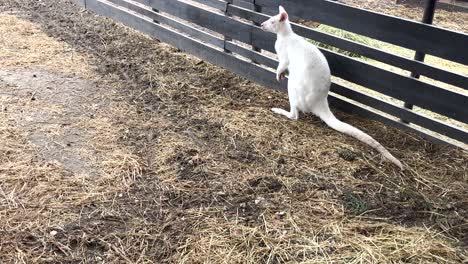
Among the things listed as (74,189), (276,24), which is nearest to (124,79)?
(276,24)

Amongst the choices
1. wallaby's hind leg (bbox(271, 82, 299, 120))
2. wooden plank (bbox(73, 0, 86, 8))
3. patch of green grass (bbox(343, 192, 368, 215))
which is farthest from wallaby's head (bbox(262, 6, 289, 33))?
wooden plank (bbox(73, 0, 86, 8))

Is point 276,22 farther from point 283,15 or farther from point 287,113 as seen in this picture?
point 287,113

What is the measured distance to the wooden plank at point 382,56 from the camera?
3975 millimetres

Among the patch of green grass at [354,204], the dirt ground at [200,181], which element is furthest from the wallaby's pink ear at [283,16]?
the patch of green grass at [354,204]

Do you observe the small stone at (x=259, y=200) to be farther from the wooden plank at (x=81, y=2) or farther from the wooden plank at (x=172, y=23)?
the wooden plank at (x=81, y=2)

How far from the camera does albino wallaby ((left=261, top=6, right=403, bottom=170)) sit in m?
4.50

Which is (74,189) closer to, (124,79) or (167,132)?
(167,132)

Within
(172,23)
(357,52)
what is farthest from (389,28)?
(172,23)

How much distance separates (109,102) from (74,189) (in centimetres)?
163

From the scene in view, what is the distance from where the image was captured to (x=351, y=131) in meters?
4.27

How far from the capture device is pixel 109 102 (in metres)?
5.05

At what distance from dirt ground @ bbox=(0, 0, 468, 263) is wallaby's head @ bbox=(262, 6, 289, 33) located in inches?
31.1

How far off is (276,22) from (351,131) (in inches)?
53.6

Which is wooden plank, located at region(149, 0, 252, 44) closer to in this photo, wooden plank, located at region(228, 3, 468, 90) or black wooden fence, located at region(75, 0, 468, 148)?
black wooden fence, located at region(75, 0, 468, 148)
